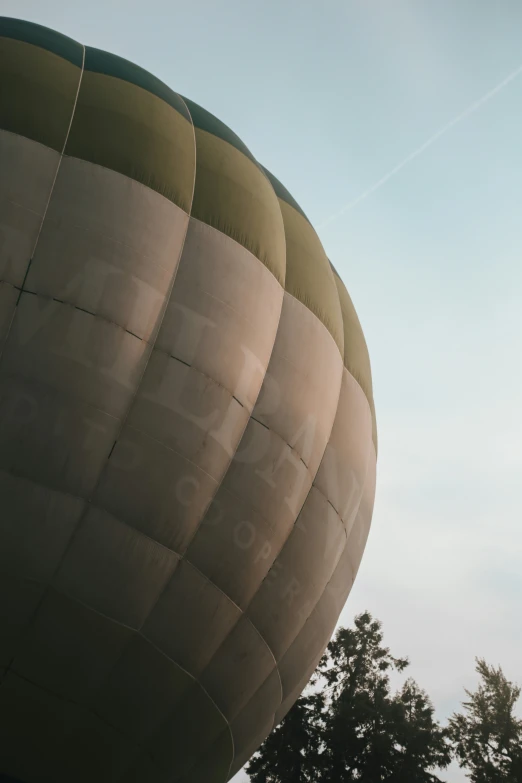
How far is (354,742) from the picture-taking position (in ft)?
61.9

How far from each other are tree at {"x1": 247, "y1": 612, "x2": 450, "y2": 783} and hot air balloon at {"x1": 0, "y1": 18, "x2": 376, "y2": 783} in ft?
45.3

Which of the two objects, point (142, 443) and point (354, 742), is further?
point (354, 742)

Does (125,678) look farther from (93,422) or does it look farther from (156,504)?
(93,422)

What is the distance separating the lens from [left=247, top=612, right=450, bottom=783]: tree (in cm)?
1858

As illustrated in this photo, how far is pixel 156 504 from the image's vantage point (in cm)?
514

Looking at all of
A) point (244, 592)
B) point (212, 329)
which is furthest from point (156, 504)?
point (212, 329)

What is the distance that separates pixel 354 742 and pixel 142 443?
672 inches

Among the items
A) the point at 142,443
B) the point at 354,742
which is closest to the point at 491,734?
the point at 354,742

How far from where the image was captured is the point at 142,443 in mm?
5133

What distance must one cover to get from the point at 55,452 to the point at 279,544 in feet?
7.10

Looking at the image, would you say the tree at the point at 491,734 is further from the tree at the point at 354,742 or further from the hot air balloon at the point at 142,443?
the hot air balloon at the point at 142,443

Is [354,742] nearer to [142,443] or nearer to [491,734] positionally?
[491,734]

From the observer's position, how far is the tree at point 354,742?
1858cm

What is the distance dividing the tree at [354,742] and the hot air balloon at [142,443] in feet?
45.3
